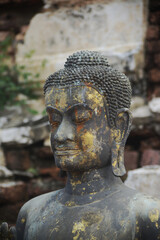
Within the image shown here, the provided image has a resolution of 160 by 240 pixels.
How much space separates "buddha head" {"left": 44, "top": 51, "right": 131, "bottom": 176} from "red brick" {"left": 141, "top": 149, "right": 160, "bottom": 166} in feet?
7.21

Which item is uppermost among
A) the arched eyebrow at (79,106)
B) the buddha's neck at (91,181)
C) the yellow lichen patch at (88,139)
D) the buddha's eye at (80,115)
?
the arched eyebrow at (79,106)

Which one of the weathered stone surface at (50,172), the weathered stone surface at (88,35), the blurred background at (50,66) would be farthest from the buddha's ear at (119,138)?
the weathered stone surface at (88,35)

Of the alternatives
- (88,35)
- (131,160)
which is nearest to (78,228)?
(131,160)

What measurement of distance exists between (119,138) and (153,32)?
2870 millimetres

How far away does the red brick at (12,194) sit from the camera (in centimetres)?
453

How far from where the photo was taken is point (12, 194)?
4.54 metres

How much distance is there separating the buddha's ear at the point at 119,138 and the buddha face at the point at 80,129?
0.23 feet

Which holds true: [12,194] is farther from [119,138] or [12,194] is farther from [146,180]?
[119,138]

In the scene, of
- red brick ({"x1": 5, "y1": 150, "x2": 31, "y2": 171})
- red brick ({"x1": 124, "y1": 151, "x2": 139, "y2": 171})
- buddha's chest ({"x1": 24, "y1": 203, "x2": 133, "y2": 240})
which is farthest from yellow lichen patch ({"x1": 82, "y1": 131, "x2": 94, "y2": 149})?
red brick ({"x1": 5, "y1": 150, "x2": 31, "y2": 171})

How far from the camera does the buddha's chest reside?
207cm

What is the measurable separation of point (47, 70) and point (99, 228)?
3.41 meters

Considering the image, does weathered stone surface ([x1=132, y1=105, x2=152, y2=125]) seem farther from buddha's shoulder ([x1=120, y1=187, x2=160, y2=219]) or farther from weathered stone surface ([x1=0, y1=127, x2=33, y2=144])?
buddha's shoulder ([x1=120, y1=187, x2=160, y2=219])

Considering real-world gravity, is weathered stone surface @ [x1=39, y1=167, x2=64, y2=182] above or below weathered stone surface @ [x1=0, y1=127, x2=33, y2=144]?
below

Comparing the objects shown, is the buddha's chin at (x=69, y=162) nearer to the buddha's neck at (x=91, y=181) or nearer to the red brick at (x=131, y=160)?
the buddha's neck at (x=91, y=181)
